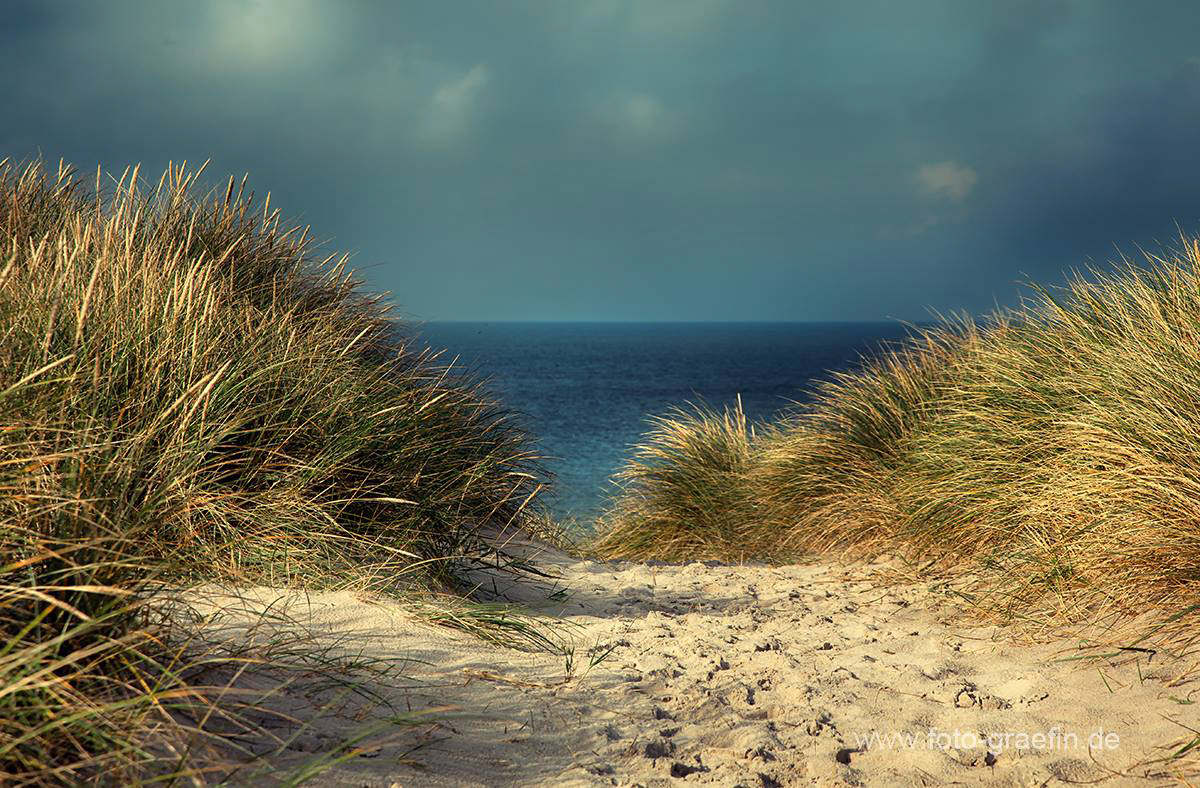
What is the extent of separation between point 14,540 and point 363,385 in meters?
2.30

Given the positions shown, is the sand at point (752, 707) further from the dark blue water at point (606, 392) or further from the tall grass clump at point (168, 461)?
the dark blue water at point (606, 392)

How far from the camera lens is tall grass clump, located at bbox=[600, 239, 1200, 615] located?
12.1ft

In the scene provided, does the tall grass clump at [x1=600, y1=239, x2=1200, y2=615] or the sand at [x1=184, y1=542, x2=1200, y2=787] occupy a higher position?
the tall grass clump at [x1=600, y1=239, x2=1200, y2=615]

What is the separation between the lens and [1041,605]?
13.1 feet

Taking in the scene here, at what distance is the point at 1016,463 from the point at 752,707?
2.47m

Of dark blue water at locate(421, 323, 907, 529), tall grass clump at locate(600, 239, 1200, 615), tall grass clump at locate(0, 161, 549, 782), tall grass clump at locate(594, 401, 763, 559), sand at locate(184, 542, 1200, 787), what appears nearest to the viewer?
tall grass clump at locate(0, 161, 549, 782)

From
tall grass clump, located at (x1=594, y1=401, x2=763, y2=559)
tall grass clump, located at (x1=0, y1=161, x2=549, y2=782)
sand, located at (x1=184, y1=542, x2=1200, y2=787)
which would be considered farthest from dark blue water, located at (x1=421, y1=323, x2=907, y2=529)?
sand, located at (x1=184, y1=542, x2=1200, y2=787)

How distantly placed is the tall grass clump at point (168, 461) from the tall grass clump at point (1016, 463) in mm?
2110

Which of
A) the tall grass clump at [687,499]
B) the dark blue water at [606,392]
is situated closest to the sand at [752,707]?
the dark blue water at [606,392]

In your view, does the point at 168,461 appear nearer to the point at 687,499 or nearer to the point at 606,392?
the point at 687,499

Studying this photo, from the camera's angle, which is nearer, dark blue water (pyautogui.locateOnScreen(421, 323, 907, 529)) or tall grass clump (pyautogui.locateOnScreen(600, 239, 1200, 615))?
tall grass clump (pyautogui.locateOnScreen(600, 239, 1200, 615))

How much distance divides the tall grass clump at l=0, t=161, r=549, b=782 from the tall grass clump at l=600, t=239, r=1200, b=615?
2.11 m

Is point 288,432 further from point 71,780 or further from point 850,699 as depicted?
point 850,699

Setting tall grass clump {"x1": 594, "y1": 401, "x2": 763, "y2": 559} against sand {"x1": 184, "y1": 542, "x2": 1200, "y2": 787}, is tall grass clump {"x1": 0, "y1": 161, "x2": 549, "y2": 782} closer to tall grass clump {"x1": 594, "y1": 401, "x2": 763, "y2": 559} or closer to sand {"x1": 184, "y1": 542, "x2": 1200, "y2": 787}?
sand {"x1": 184, "y1": 542, "x2": 1200, "y2": 787}
